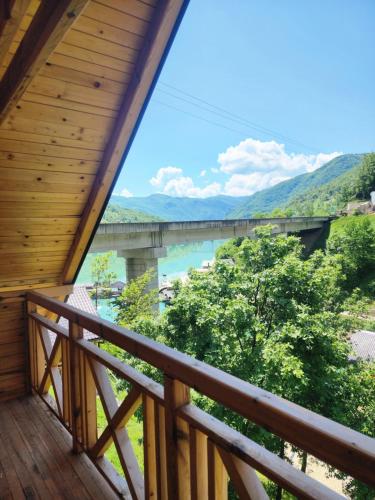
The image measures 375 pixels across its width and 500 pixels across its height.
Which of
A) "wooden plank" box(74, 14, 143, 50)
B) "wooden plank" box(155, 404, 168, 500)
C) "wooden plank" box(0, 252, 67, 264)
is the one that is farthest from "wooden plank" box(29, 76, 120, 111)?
"wooden plank" box(155, 404, 168, 500)

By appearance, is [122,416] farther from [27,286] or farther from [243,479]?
[27,286]

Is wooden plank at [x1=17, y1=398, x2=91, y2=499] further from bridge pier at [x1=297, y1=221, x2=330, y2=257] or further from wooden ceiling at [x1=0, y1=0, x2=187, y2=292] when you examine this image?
bridge pier at [x1=297, y1=221, x2=330, y2=257]

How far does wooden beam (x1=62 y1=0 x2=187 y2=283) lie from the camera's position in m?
1.58

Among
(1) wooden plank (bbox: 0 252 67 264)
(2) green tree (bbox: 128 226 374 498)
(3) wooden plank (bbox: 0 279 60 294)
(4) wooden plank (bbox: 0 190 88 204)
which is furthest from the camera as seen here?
(2) green tree (bbox: 128 226 374 498)

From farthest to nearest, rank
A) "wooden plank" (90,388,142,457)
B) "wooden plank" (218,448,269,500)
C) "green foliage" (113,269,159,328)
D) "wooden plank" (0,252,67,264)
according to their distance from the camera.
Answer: "green foliage" (113,269,159,328) < "wooden plank" (0,252,67,264) < "wooden plank" (90,388,142,457) < "wooden plank" (218,448,269,500)

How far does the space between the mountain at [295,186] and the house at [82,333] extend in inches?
2998

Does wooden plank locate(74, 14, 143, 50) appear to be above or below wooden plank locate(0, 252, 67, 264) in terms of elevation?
above

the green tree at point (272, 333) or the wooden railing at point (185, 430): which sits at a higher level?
the wooden railing at point (185, 430)

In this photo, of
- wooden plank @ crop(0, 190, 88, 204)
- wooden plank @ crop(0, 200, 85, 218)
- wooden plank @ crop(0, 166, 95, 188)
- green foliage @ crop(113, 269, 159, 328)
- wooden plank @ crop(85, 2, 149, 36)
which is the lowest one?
green foliage @ crop(113, 269, 159, 328)

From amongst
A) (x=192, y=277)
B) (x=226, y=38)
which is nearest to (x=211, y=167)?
(x=226, y=38)

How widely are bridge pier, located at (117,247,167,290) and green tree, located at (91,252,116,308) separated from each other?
3.44m

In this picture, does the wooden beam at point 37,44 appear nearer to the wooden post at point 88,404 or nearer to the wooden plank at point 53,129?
the wooden plank at point 53,129

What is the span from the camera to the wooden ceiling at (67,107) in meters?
1.34

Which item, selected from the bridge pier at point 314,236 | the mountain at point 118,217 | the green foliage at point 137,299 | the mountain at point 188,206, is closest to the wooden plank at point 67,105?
the mountain at point 118,217
